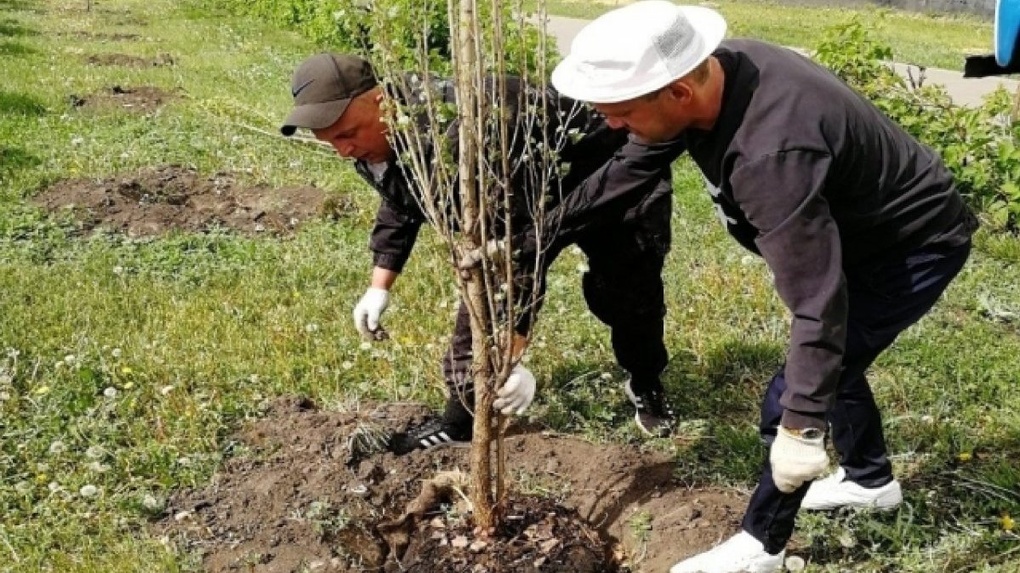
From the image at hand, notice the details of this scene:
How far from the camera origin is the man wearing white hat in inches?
80.1

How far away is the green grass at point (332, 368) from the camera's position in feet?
10.1

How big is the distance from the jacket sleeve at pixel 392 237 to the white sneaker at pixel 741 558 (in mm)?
1360

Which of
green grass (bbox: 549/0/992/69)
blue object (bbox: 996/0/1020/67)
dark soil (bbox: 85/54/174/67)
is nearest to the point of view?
blue object (bbox: 996/0/1020/67)

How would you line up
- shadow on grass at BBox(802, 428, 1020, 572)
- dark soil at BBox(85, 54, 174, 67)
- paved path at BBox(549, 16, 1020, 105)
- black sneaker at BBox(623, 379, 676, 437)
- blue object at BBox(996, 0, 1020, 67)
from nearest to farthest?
blue object at BBox(996, 0, 1020, 67)
shadow on grass at BBox(802, 428, 1020, 572)
black sneaker at BBox(623, 379, 676, 437)
paved path at BBox(549, 16, 1020, 105)
dark soil at BBox(85, 54, 174, 67)

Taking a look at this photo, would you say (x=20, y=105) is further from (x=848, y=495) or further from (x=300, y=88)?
(x=848, y=495)

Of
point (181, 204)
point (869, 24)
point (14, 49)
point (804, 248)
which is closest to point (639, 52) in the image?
point (804, 248)

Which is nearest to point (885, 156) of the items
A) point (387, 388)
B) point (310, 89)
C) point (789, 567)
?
point (789, 567)

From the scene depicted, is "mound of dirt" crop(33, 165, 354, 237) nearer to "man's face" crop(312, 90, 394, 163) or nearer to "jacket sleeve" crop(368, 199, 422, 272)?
"jacket sleeve" crop(368, 199, 422, 272)

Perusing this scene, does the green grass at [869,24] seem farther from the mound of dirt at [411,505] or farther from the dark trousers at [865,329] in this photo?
the dark trousers at [865,329]

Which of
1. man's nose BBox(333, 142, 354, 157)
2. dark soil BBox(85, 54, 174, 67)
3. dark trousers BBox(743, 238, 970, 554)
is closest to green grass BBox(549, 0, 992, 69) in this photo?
dark soil BBox(85, 54, 174, 67)

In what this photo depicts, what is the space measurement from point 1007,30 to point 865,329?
1.04 meters

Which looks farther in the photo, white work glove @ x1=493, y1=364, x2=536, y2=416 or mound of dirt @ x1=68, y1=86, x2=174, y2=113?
mound of dirt @ x1=68, y1=86, x2=174, y2=113

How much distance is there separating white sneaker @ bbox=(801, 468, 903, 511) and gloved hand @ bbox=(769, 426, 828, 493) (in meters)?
0.75

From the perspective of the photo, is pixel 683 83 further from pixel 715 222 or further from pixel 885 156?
pixel 715 222
